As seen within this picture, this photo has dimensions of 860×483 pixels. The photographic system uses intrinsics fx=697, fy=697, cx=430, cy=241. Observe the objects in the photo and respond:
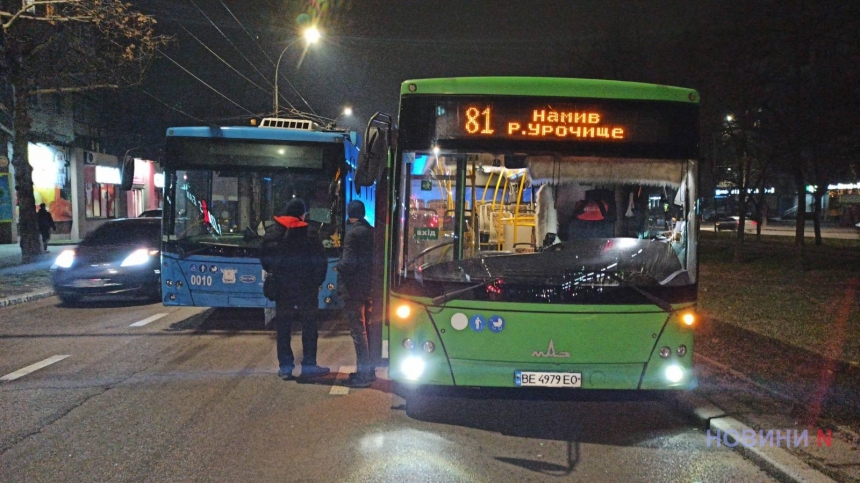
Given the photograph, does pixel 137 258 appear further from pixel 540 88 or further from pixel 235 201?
pixel 540 88

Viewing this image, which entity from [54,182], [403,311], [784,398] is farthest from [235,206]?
[54,182]

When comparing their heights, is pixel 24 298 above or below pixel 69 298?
below

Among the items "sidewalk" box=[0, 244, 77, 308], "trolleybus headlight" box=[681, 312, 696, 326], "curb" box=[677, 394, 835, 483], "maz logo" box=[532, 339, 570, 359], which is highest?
"trolleybus headlight" box=[681, 312, 696, 326]

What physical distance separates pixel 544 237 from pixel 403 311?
1.40m

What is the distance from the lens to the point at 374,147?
600 cm

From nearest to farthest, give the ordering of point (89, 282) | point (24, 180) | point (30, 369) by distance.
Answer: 1. point (30, 369)
2. point (89, 282)
3. point (24, 180)

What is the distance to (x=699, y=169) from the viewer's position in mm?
5738

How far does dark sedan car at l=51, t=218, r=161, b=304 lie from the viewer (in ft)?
40.6

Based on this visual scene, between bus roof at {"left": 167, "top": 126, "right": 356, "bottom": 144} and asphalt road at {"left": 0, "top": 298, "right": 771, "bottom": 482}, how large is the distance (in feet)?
10.6

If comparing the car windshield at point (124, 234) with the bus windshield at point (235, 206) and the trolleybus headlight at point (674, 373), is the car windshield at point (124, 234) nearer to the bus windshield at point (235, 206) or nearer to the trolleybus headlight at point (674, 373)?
the bus windshield at point (235, 206)

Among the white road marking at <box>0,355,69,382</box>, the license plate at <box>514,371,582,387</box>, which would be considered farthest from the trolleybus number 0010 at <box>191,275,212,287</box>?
the license plate at <box>514,371,582,387</box>

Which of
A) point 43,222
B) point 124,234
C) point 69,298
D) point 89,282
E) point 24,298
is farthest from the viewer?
point 43,222

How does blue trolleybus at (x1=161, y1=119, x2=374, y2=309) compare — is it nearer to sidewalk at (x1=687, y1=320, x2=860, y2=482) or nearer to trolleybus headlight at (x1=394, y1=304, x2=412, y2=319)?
trolleybus headlight at (x1=394, y1=304, x2=412, y2=319)

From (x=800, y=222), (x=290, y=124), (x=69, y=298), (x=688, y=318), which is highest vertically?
(x=290, y=124)
